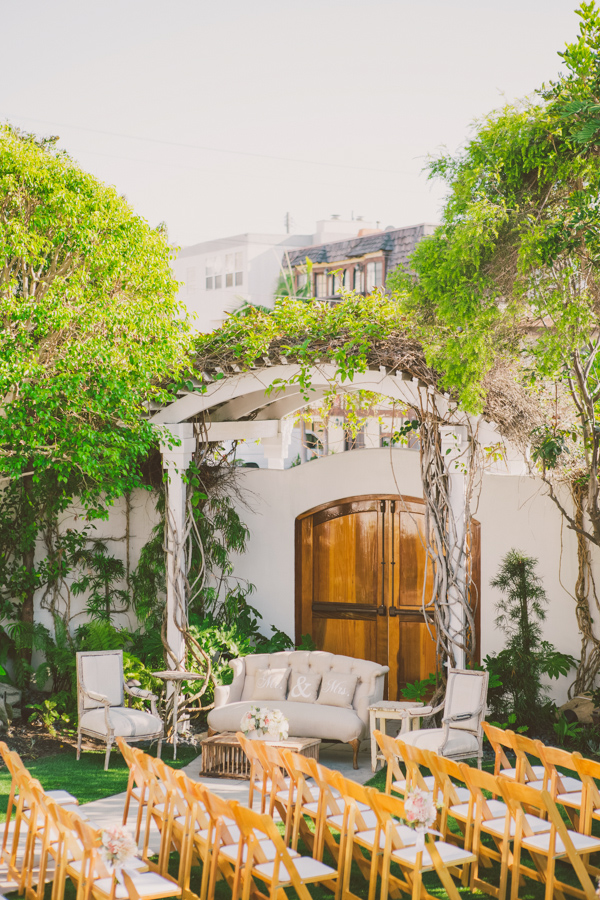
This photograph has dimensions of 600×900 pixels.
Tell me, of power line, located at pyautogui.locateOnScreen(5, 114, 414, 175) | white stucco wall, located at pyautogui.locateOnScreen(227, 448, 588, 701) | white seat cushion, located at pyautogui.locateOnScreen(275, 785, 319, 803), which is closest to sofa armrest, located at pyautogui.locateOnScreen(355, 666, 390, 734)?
white stucco wall, located at pyautogui.locateOnScreen(227, 448, 588, 701)

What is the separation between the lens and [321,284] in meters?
27.4

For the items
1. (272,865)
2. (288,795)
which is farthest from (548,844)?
(288,795)

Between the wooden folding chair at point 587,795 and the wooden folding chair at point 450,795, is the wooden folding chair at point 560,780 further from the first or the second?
the wooden folding chair at point 450,795

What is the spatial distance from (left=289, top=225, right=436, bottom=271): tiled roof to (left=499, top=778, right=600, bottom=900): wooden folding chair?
19.7 metres

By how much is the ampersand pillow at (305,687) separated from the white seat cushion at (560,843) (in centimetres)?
383

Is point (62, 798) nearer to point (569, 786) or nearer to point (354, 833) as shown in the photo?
point (354, 833)

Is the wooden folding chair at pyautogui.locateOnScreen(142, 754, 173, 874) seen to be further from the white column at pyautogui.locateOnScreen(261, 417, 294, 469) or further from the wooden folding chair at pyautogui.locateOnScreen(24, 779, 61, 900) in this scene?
the white column at pyautogui.locateOnScreen(261, 417, 294, 469)

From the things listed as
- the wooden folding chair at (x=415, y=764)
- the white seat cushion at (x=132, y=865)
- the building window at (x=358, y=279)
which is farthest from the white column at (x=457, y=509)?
the building window at (x=358, y=279)

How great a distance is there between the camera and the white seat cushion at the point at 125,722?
304 inches

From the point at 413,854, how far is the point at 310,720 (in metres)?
3.41

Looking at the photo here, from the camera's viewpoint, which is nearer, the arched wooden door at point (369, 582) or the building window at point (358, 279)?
the arched wooden door at point (369, 582)

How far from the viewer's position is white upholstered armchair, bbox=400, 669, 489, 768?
23.1 ft

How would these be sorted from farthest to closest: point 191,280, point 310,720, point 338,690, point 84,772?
point 191,280, point 338,690, point 310,720, point 84,772

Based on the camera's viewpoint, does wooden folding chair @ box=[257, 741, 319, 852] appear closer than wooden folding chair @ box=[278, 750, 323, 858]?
No
